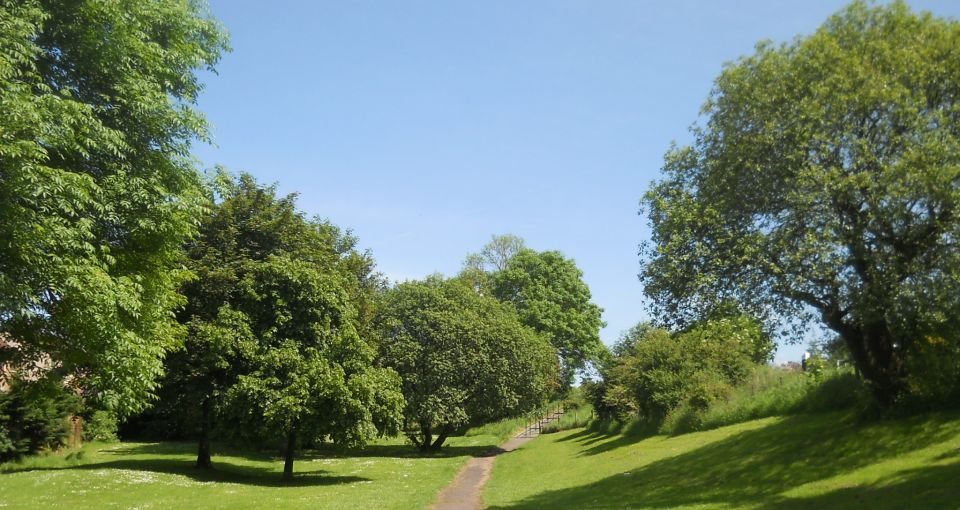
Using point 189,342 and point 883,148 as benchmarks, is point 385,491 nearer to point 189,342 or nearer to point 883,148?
point 189,342

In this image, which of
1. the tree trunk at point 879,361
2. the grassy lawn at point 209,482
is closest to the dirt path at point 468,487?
the grassy lawn at point 209,482

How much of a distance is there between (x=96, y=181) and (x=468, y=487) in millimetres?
18158

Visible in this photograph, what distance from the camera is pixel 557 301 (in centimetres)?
7444

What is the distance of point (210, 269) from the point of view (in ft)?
97.2

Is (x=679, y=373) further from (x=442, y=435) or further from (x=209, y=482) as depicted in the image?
(x=209, y=482)

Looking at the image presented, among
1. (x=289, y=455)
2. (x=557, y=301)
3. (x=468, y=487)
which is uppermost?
(x=557, y=301)

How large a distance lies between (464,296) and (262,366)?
22.0 meters

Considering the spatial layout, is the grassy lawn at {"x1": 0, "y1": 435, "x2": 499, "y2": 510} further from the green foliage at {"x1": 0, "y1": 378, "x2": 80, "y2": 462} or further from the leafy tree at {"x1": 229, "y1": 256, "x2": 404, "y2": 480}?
the leafy tree at {"x1": 229, "y1": 256, "x2": 404, "y2": 480}

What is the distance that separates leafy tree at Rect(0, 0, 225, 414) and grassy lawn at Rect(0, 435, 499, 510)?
21.6 ft

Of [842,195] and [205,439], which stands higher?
[842,195]

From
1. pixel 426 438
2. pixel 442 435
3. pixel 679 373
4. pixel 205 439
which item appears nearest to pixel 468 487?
pixel 205 439

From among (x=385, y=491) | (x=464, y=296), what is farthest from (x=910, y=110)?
(x=464, y=296)

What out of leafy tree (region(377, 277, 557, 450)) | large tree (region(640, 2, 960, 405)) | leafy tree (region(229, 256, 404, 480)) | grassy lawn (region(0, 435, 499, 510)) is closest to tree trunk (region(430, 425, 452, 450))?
leafy tree (region(377, 277, 557, 450))

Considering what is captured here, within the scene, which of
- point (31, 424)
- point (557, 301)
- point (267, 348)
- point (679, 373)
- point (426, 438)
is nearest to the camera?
point (267, 348)
